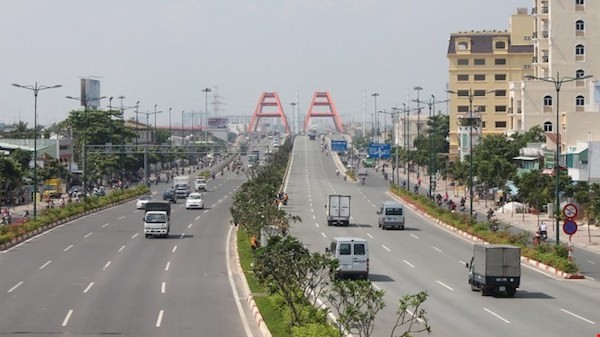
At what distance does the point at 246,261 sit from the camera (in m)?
42.1

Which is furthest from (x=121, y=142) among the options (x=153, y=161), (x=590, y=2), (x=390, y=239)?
(x=390, y=239)

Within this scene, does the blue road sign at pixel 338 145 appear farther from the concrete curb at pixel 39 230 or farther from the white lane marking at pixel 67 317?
the white lane marking at pixel 67 317

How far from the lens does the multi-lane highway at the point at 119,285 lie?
27547 mm

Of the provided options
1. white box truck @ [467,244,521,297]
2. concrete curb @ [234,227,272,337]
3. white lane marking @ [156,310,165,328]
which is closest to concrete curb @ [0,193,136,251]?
concrete curb @ [234,227,272,337]

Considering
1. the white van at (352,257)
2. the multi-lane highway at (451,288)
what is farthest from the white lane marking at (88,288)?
the multi-lane highway at (451,288)

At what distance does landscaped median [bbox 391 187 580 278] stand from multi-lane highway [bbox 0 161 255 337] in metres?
12.9

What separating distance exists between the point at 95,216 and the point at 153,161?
85.5 m

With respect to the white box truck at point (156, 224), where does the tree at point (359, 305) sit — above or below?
above

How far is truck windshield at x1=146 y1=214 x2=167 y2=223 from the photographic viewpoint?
55.2 metres

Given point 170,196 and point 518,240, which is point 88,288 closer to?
point 518,240

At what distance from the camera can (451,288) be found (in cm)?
3678

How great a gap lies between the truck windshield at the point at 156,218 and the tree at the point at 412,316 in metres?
26.4

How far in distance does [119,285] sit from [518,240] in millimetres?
20821

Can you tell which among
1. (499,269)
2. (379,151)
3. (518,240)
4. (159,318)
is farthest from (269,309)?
(379,151)
